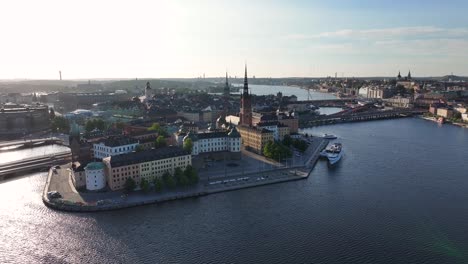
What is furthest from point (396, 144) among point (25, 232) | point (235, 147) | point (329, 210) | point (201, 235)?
point (25, 232)

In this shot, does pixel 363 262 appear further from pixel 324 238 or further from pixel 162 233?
pixel 162 233

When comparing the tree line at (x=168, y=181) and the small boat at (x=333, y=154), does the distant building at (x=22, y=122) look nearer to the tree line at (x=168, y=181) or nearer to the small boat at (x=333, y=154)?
the tree line at (x=168, y=181)

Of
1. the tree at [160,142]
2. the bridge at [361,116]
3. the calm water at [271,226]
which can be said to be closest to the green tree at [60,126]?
the tree at [160,142]

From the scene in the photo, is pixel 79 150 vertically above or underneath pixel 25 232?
above

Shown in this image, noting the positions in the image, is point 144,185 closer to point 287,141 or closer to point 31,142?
point 287,141

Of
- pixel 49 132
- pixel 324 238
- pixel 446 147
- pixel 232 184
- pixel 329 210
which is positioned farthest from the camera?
pixel 49 132

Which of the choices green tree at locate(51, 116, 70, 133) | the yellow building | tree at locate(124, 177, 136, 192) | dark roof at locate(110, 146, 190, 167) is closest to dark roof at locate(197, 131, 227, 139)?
the yellow building
